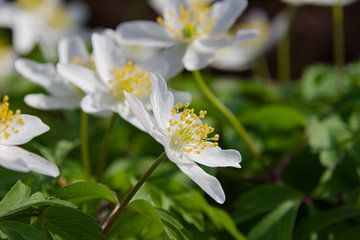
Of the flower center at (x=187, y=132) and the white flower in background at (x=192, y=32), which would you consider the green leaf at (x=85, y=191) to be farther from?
the white flower in background at (x=192, y=32)

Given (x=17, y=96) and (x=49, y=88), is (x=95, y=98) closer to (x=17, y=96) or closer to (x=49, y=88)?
(x=49, y=88)

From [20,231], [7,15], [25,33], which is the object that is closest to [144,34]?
[20,231]

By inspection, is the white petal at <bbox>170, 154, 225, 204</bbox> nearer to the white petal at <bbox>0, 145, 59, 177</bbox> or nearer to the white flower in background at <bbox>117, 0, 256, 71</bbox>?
the white petal at <bbox>0, 145, 59, 177</bbox>

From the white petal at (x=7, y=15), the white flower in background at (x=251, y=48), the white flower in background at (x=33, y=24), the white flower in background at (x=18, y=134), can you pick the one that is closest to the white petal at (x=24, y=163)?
the white flower in background at (x=18, y=134)

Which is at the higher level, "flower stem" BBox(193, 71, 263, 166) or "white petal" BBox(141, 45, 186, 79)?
"white petal" BBox(141, 45, 186, 79)

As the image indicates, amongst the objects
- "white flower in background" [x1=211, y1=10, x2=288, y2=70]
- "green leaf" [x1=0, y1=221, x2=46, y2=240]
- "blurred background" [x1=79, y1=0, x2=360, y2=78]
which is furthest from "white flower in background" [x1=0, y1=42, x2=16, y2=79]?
"green leaf" [x1=0, y1=221, x2=46, y2=240]

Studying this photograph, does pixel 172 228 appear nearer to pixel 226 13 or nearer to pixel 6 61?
pixel 226 13
